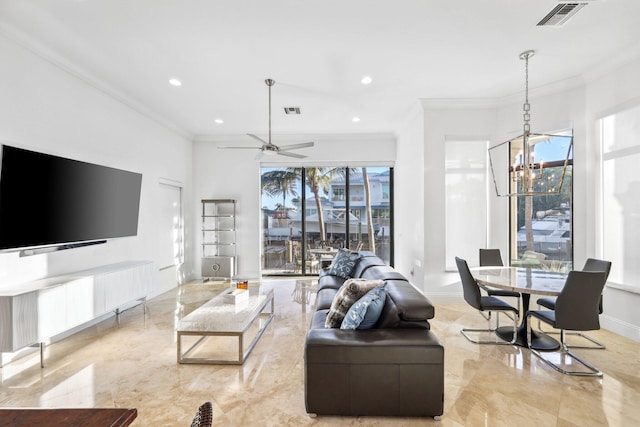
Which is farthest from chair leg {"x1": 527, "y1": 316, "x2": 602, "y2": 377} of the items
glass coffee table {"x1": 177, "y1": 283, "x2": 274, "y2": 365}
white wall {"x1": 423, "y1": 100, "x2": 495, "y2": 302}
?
glass coffee table {"x1": 177, "y1": 283, "x2": 274, "y2": 365}

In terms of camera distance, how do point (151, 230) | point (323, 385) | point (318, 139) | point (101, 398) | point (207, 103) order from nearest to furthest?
point (323, 385) < point (101, 398) < point (207, 103) < point (151, 230) < point (318, 139)

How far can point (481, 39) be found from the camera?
3.12m

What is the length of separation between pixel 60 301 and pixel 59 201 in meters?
1.05

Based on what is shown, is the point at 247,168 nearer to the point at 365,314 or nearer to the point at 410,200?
the point at 410,200

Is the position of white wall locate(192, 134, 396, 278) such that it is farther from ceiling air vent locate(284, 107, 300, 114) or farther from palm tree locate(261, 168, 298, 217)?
ceiling air vent locate(284, 107, 300, 114)

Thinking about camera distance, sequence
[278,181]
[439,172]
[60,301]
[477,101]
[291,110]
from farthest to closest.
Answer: [278,181]
[291,110]
[439,172]
[477,101]
[60,301]

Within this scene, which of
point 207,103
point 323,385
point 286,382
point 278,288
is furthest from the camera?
point 278,288

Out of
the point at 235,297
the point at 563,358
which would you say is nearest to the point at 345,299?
the point at 235,297

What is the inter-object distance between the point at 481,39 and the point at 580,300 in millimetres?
2590

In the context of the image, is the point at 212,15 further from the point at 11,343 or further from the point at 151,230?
the point at 151,230

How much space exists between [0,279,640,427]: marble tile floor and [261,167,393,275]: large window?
3503 millimetres

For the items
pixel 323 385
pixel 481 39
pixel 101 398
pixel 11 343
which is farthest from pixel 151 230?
pixel 481 39

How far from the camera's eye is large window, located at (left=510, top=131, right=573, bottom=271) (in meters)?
4.39

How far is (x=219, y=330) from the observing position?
2811 millimetres
